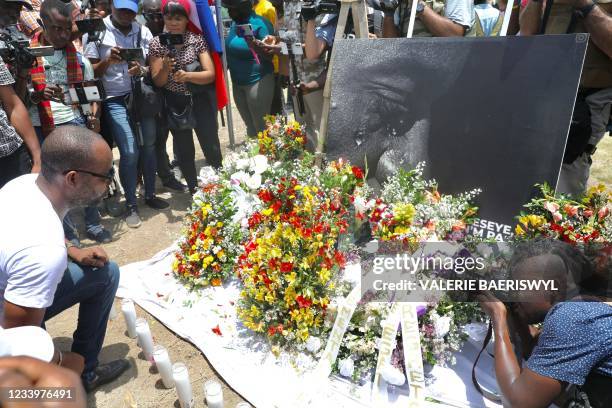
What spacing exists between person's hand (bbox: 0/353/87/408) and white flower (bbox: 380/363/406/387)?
1686mm

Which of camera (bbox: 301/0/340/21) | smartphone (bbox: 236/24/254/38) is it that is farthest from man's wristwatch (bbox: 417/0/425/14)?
smartphone (bbox: 236/24/254/38)

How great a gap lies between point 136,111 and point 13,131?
138cm

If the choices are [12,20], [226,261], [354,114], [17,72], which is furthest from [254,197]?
[12,20]

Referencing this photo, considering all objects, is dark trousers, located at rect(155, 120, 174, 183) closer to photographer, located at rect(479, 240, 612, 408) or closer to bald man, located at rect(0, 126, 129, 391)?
bald man, located at rect(0, 126, 129, 391)

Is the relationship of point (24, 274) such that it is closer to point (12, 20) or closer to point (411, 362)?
point (411, 362)

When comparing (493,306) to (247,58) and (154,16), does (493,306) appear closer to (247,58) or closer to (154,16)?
(247,58)

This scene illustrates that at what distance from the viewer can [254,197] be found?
382 centimetres

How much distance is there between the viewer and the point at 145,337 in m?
2.87

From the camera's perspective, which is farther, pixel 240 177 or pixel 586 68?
pixel 240 177

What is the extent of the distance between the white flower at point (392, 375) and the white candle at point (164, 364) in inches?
50.1

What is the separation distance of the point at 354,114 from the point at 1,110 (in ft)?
8.66

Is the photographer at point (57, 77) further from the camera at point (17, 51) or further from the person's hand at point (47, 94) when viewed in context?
the camera at point (17, 51)

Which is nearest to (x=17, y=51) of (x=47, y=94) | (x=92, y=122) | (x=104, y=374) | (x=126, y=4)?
(x=47, y=94)

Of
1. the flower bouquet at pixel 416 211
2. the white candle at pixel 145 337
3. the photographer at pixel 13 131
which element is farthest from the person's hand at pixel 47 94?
the flower bouquet at pixel 416 211
